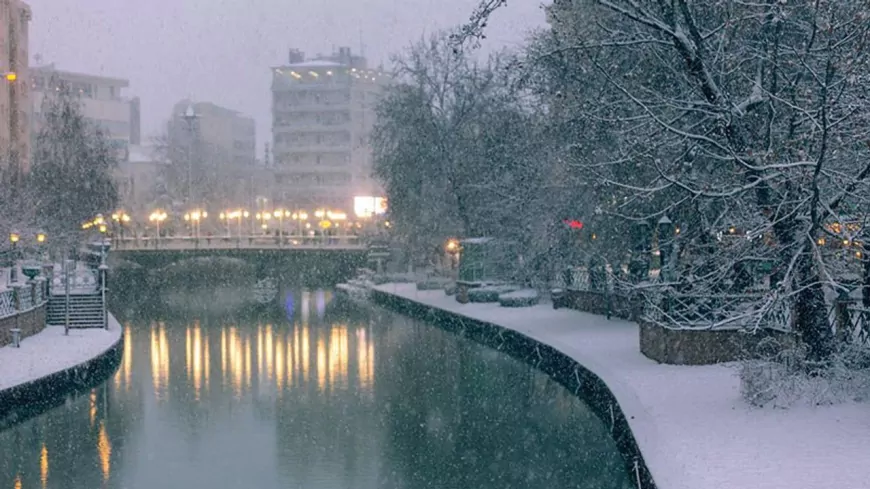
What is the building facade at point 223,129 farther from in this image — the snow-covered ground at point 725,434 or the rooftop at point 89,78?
the snow-covered ground at point 725,434

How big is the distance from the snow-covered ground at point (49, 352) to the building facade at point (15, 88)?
24.0 meters

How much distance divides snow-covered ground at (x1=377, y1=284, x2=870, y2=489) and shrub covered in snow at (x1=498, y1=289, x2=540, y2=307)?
17.1m

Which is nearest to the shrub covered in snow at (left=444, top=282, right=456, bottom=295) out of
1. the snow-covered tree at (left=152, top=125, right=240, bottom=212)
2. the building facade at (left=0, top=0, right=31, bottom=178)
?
the building facade at (left=0, top=0, right=31, bottom=178)

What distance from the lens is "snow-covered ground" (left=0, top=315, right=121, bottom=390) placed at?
25644 millimetres

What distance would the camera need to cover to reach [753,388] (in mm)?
17219

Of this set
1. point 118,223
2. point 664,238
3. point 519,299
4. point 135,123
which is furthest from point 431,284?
point 135,123

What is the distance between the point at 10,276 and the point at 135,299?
21351 millimetres

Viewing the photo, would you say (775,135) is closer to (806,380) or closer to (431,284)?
(806,380)

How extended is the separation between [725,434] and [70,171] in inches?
2065

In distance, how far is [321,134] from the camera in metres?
122

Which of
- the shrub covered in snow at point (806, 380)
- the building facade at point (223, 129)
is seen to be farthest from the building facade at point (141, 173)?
the shrub covered in snow at point (806, 380)

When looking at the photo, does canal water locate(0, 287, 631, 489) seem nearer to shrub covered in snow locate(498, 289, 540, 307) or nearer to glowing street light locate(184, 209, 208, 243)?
shrub covered in snow locate(498, 289, 540, 307)

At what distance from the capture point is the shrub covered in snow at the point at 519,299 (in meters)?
41.8

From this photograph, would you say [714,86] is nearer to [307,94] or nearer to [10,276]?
[10,276]
